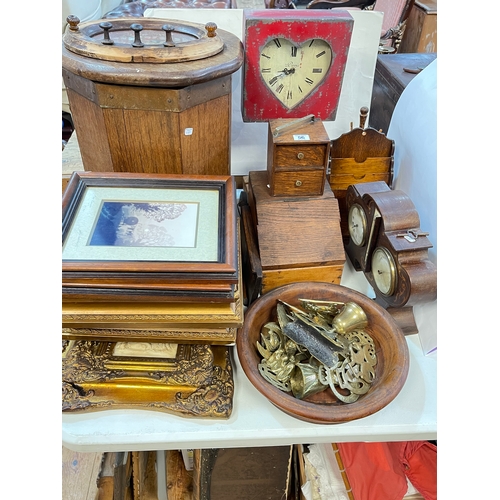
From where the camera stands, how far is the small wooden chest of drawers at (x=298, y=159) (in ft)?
3.25

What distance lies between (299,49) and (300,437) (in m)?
0.93

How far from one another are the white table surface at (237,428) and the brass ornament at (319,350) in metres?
0.06

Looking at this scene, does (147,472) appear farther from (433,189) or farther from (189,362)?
(433,189)

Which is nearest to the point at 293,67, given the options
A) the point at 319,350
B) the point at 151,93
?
the point at 151,93

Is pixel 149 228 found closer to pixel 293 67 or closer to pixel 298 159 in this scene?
pixel 298 159

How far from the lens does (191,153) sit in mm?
999

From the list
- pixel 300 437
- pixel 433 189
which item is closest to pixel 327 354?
pixel 300 437

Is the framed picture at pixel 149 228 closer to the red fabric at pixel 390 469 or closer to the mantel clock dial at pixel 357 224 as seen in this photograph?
the mantel clock dial at pixel 357 224

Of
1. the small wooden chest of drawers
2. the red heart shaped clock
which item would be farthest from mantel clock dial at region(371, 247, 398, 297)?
the red heart shaped clock

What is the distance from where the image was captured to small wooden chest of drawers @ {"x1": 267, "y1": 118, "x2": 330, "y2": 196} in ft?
3.25

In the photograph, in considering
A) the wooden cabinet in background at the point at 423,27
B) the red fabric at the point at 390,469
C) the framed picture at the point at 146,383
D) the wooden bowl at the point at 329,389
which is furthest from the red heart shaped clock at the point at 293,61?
the wooden cabinet in background at the point at 423,27

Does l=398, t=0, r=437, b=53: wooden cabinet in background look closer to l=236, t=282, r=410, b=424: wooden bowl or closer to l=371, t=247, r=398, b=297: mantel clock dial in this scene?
l=371, t=247, r=398, b=297: mantel clock dial

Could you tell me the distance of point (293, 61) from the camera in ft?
3.83

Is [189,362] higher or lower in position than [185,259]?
lower
